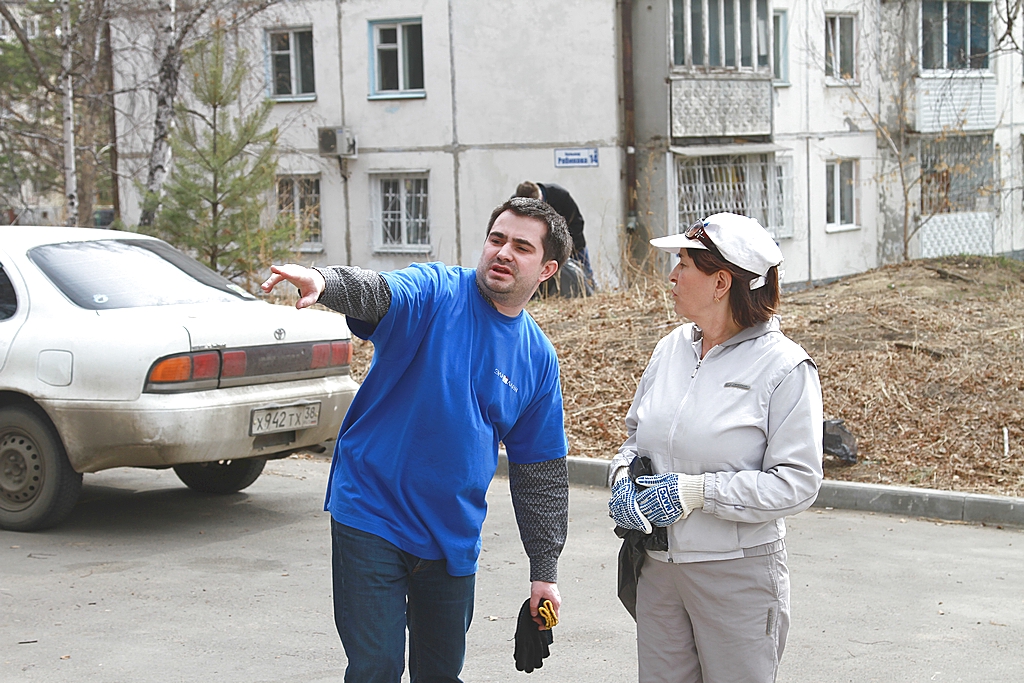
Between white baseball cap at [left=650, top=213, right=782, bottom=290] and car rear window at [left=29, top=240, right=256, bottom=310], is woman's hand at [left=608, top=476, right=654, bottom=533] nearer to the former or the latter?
white baseball cap at [left=650, top=213, right=782, bottom=290]

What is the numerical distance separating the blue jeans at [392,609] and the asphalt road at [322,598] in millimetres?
1348

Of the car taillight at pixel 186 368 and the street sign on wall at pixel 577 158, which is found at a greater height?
the street sign on wall at pixel 577 158

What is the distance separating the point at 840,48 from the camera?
27.5 m

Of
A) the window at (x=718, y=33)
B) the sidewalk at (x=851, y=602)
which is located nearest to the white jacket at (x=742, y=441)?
the sidewalk at (x=851, y=602)

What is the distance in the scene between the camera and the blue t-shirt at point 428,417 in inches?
131

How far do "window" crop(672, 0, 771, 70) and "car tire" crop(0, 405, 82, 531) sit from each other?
18213 mm

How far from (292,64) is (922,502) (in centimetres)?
2111

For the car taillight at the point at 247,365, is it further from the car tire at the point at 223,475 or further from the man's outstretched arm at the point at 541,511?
the man's outstretched arm at the point at 541,511

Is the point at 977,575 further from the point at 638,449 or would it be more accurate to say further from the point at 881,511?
the point at 638,449

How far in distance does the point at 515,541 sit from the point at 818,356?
421cm

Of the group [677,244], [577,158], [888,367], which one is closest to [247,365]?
[677,244]

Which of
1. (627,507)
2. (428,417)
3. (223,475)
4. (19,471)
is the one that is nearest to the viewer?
(627,507)

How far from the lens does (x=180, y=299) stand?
23.8 ft

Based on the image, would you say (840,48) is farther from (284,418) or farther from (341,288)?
(341,288)
